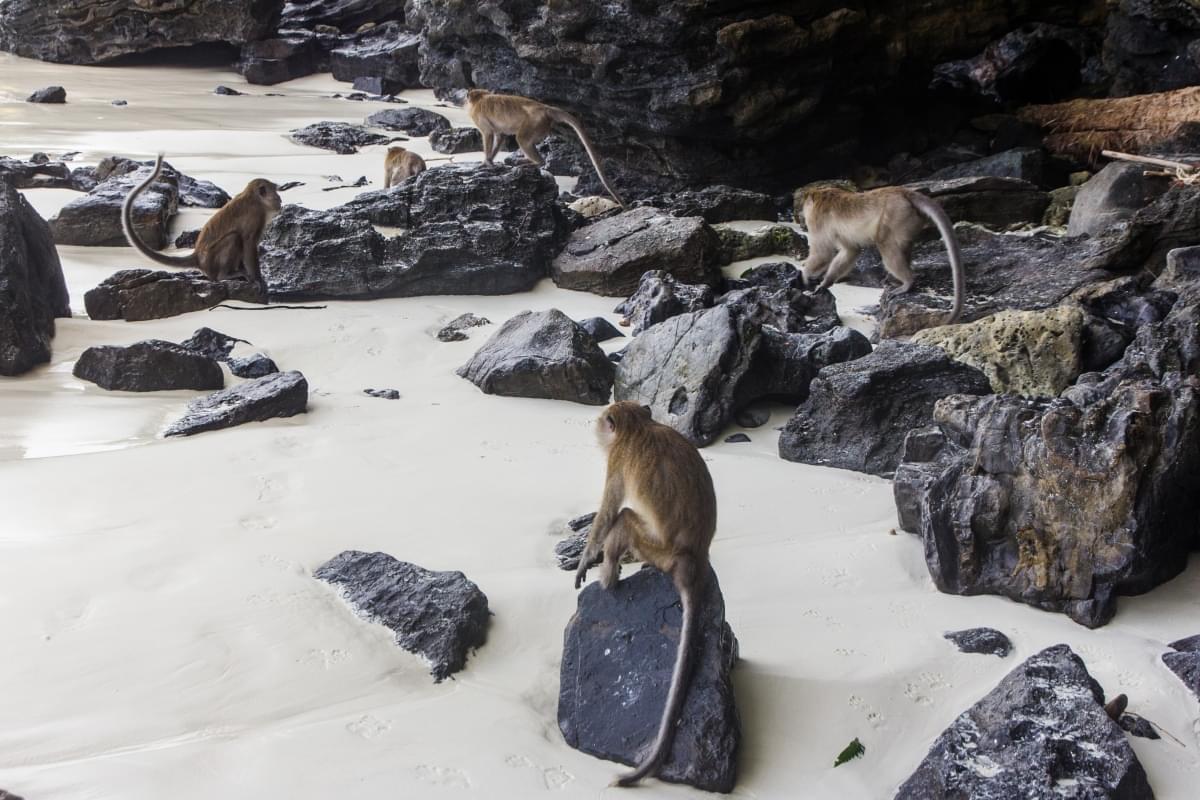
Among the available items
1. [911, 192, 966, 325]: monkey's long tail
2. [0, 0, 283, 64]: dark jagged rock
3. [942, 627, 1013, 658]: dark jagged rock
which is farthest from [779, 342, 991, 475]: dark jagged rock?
[0, 0, 283, 64]: dark jagged rock

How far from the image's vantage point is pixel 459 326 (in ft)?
26.4

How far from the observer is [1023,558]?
4.21m

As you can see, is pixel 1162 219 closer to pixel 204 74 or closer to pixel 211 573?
pixel 211 573

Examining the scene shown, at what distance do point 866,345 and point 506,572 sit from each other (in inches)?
134

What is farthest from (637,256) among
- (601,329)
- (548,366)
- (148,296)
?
(148,296)

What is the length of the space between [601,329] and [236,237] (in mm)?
3143

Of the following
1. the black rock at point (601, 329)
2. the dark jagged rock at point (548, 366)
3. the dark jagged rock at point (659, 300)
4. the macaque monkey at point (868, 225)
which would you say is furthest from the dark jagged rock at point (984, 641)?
the macaque monkey at point (868, 225)

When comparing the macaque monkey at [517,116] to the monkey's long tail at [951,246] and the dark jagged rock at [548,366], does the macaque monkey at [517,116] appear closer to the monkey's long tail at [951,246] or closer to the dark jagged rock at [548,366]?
the monkey's long tail at [951,246]

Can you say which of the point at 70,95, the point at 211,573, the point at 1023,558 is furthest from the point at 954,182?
the point at 70,95

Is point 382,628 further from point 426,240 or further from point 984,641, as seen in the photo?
point 426,240

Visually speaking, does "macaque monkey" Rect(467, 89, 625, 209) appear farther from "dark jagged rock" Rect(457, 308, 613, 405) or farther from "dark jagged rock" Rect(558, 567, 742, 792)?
"dark jagged rock" Rect(558, 567, 742, 792)

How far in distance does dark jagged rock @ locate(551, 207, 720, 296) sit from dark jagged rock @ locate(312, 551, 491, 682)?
5.05 meters

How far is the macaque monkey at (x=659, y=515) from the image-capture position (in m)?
3.34

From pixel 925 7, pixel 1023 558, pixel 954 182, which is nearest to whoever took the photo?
pixel 1023 558
